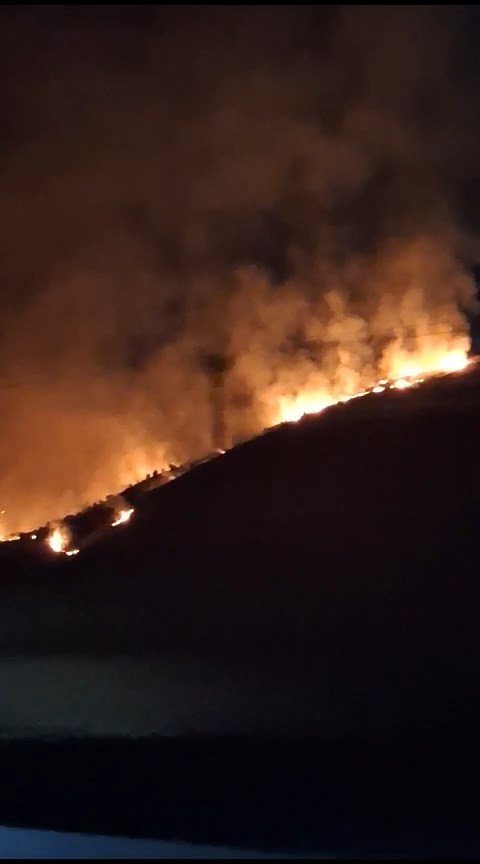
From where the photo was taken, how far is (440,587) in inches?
227

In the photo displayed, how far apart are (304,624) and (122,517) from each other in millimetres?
1791

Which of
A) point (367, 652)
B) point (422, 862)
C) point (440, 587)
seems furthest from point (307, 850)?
point (440, 587)

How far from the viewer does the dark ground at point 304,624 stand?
16.3 feet

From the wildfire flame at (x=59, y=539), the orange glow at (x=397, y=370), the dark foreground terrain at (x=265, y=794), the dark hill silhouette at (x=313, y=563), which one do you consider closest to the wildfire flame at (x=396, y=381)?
the orange glow at (x=397, y=370)

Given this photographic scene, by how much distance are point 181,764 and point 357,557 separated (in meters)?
1.54

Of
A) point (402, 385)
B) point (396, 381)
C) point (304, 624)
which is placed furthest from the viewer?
point (396, 381)

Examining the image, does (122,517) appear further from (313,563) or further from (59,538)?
(313,563)

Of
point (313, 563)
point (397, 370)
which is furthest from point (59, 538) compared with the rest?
point (397, 370)

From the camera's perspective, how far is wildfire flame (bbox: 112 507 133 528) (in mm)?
7077

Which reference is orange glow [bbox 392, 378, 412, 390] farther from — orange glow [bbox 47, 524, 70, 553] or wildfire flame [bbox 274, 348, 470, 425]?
orange glow [bbox 47, 524, 70, 553]

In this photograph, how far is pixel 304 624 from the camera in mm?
5883

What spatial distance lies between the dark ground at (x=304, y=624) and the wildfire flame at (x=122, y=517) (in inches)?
4.0

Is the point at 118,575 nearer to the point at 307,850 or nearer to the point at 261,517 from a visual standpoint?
the point at 261,517

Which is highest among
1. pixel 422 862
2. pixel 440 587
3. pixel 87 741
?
pixel 440 587
